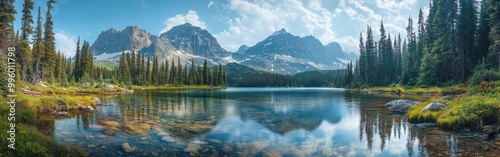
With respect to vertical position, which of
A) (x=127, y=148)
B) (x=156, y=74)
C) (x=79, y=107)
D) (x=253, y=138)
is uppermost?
(x=156, y=74)

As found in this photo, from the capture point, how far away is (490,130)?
1550cm

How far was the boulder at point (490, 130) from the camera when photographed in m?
15.3

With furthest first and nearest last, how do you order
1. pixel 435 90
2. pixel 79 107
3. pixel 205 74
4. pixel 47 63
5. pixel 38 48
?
pixel 205 74 < pixel 47 63 < pixel 38 48 < pixel 435 90 < pixel 79 107

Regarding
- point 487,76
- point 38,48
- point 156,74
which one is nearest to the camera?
point 487,76

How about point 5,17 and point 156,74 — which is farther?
point 156,74

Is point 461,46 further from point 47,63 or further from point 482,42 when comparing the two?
point 47,63

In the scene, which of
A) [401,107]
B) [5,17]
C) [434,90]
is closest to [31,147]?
[401,107]

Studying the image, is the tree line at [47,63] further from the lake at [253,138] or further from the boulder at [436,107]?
the boulder at [436,107]

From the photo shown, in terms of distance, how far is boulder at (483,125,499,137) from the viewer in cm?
1527

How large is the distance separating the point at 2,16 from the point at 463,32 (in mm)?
82580

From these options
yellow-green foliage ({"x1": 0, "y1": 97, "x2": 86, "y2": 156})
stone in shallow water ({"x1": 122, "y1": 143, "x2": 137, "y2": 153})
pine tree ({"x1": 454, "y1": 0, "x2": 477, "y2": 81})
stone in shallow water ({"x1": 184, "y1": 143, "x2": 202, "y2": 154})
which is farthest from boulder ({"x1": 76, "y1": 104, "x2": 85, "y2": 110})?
pine tree ({"x1": 454, "y1": 0, "x2": 477, "y2": 81})

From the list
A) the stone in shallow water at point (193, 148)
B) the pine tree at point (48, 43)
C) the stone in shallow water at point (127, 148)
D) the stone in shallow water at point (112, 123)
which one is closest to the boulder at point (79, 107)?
the stone in shallow water at point (112, 123)

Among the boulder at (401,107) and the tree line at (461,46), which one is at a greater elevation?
the tree line at (461,46)

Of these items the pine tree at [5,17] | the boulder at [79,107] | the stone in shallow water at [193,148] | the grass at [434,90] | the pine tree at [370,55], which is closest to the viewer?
the stone in shallow water at [193,148]
